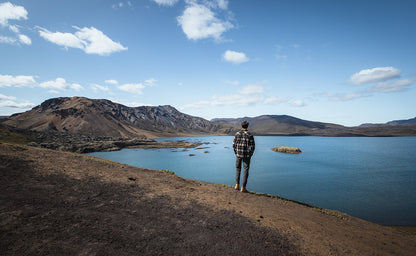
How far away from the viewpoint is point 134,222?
5.90 metres

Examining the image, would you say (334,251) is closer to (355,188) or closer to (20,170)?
(20,170)

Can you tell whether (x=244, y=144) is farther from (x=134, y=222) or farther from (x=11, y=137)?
(x=11, y=137)

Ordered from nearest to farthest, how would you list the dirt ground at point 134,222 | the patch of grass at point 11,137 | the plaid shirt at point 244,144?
the dirt ground at point 134,222, the plaid shirt at point 244,144, the patch of grass at point 11,137

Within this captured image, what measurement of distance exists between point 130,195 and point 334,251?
770 cm

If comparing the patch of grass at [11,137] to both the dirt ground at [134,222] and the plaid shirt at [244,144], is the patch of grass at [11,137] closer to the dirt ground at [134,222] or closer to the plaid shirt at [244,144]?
the dirt ground at [134,222]

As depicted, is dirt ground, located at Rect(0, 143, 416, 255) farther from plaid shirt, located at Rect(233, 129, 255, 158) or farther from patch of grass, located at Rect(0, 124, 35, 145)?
patch of grass, located at Rect(0, 124, 35, 145)

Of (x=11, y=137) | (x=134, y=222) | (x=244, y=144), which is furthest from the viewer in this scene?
(x=11, y=137)

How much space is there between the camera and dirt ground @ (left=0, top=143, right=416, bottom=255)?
15.1ft

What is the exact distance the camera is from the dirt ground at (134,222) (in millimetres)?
4609

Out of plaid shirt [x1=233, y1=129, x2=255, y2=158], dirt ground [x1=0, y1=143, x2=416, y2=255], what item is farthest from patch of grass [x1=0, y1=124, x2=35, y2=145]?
plaid shirt [x1=233, y1=129, x2=255, y2=158]

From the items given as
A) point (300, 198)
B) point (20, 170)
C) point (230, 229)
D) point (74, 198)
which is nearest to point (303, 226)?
point (230, 229)

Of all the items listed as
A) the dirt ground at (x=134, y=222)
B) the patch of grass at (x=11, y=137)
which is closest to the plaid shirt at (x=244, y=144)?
the dirt ground at (x=134, y=222)

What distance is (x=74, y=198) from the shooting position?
7.00 meters

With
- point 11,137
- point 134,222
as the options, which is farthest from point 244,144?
point 11,137
